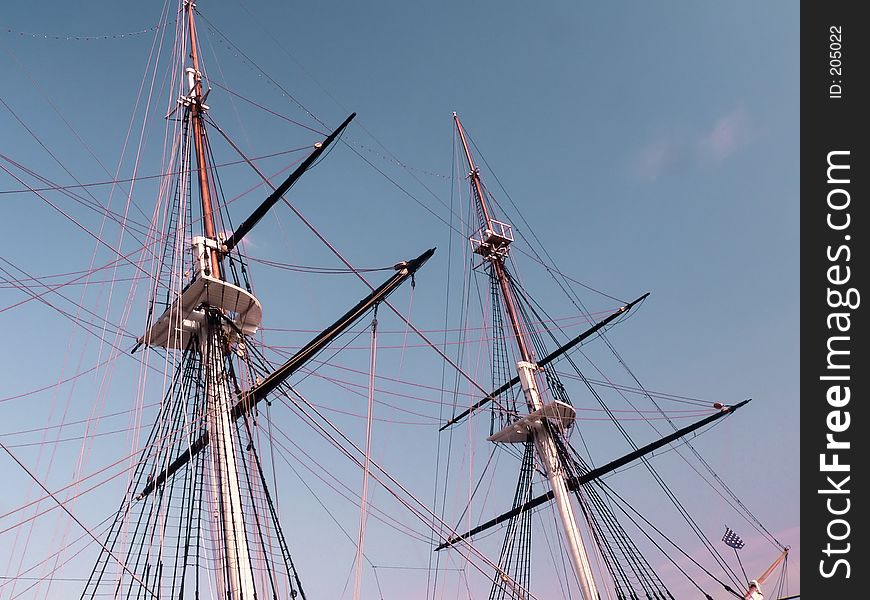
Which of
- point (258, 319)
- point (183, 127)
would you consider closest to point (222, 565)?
point (258, 319)

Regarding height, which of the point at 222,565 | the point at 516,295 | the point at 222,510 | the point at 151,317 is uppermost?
the point at 516,295

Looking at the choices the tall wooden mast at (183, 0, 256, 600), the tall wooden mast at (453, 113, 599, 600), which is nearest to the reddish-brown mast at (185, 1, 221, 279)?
the tall wooden mast at (183, 0, 256, 600)

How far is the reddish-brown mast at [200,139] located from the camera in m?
14.6

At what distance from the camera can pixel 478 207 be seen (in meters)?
28.5

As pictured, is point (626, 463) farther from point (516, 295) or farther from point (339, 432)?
point (339, 432)

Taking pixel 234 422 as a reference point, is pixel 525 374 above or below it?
above

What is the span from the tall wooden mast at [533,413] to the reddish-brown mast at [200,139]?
39.4ft

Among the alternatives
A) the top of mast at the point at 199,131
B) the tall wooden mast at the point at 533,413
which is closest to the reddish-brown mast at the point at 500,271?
the tall wooden mast at the point at 533,413

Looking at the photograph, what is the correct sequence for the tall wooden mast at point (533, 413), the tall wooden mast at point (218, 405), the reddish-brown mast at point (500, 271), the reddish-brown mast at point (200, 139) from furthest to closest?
the reddish-brown mast at point (500, 271), the tall wooden mast at point (533, 413), the reddish-brown mast at point (200, 139), the tall wooden mast at point (218, 405)

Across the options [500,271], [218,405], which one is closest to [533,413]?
[500,271]

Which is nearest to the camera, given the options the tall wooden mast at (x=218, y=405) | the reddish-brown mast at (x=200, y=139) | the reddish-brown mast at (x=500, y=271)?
the tall wooden mast at (x=218, y=405)

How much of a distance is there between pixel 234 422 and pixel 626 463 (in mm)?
15444

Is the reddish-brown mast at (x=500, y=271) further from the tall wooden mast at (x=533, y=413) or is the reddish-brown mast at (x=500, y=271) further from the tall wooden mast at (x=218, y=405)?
the tall wooden mast at (x=218, y=405)

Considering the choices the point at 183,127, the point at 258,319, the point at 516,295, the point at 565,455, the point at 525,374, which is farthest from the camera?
the point at 516,295
